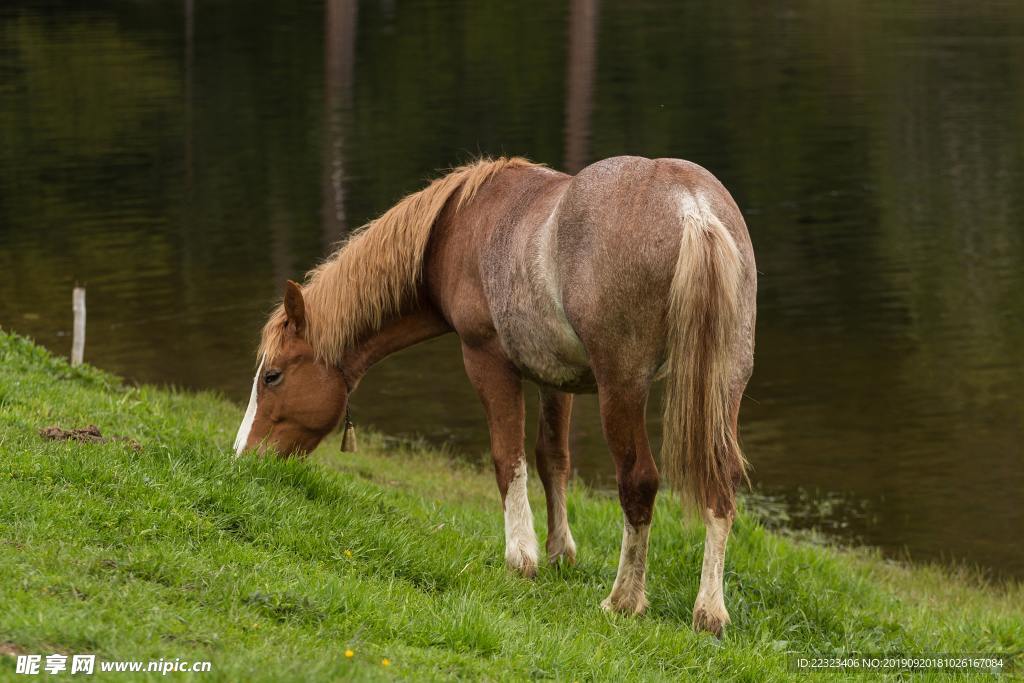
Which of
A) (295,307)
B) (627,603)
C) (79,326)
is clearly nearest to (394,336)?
(295,307)

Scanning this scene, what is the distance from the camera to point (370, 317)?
25.6ft

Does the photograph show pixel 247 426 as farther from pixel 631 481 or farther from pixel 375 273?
pixel 631 481

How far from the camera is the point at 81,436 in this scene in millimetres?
7062

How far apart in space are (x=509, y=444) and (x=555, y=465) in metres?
0.44

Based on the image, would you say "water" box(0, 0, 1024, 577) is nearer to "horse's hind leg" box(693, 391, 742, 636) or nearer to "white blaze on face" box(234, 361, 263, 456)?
"horse's hind leg" box(693, 391, 742, 636)

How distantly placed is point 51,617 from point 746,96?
132 ft

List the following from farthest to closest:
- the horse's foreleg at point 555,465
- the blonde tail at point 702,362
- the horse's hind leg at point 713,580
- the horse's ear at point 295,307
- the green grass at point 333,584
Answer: the horse's ear at point 295,307, the horse's foreleg at point 555,465, the horse's hind leg at point 713,580, the blonde tail at point 702,362, the green grass at point 333,584

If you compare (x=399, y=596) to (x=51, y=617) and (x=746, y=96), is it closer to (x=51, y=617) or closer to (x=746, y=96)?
(x=51, y=617)

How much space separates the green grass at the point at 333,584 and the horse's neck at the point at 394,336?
0.69 metres

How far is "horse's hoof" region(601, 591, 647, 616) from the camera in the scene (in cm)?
645

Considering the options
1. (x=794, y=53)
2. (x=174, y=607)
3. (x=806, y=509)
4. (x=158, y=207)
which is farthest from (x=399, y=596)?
(x=794, y=53)

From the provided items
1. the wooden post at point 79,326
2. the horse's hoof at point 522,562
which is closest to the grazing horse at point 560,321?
the horse's hoof at point 522,562

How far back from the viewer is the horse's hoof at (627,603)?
645 centimetres

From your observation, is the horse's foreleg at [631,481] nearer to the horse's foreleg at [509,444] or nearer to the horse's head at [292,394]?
the horse's foreleg at [509,444]
